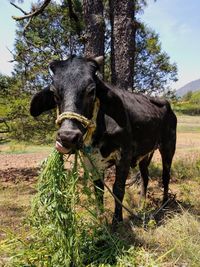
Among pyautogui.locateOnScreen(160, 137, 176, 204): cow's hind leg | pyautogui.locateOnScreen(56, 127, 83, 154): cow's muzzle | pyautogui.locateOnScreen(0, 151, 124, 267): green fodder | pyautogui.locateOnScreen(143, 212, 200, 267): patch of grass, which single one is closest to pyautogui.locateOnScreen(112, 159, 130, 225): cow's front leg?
pyautogui.locateOnScreen(143, 212, 200, 267): patch of grass

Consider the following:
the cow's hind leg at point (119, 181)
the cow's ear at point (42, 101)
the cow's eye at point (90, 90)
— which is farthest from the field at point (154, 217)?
the cow's eye at point (90, 90)

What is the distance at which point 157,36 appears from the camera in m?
10.2

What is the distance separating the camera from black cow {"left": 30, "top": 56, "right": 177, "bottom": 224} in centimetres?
326

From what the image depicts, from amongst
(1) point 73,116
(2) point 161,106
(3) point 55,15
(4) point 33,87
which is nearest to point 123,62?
(2) point 161,106

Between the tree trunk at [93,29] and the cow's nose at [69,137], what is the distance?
Result: 4263mm

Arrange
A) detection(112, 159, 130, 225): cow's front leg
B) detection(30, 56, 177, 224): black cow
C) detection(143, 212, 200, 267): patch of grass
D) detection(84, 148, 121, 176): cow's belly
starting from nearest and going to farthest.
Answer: detection(30, 56, 177, 224): black cow
detection(143, 212, 200, 267): patch of grass
detection(84, 148, 121, 176): cow's belly
detection(112, 159, 130, 225): cow's front leg

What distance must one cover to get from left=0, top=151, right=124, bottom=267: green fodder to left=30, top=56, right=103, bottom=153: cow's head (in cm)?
35

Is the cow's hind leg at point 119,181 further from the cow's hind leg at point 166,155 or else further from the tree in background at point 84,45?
the tree in background at point 84,45

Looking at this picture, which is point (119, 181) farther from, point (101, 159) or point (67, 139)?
point (67, 139)

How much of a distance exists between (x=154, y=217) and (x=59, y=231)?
2.13 m

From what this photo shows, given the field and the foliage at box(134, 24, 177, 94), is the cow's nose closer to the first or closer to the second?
the field

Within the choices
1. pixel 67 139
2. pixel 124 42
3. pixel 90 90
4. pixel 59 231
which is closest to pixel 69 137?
pixel 67 139

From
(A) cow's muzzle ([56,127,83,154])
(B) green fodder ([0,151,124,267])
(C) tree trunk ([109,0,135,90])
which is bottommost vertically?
(B) green fodder ([0,151,124,267])

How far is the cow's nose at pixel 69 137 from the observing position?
3.00 metres
